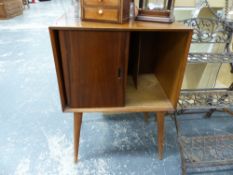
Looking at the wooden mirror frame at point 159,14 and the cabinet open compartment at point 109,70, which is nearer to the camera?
the cabinet open compartment at point 109,70

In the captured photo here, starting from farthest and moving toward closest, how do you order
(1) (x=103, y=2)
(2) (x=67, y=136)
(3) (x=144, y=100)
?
(2) (x=67, y=136) → (3) (x=144, y=100) → (1) (x=103, y=2)

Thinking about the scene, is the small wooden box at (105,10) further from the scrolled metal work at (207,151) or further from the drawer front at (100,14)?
the scrolled metal work at (207,151)

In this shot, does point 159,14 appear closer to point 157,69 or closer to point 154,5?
point 154,5

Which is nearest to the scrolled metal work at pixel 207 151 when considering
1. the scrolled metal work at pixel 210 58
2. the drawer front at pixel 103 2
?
the scrolled metal work at pixel 210 58

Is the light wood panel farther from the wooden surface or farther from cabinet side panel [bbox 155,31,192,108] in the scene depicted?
the wooden surface

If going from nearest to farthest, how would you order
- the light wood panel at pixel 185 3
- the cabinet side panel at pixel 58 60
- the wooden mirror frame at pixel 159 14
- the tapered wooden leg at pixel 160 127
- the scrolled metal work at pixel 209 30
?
the cabinet side panel at pixel 58 60
the wooden mirror frame at pixel 159 14
the tapered wooden leg at pixel 160 127
the scrolled metal work at pixel 209 30
the light wood panel at pixel 185 3

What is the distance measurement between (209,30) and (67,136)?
4.32 ft

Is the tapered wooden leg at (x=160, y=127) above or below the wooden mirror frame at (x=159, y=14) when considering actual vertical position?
below

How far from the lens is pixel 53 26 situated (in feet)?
2.54

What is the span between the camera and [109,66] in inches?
35.5

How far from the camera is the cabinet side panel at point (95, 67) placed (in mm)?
829

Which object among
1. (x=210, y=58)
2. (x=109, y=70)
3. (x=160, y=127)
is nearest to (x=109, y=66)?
(x=109, y=70)

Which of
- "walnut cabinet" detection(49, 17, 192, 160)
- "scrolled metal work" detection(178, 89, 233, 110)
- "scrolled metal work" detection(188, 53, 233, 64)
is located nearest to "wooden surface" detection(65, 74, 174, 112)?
"walnut cabinet" detection(49, 17, 192, 160)

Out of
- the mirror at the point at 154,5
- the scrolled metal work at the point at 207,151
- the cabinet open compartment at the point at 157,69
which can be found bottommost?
the scrolled metal work at the point at 207,151
